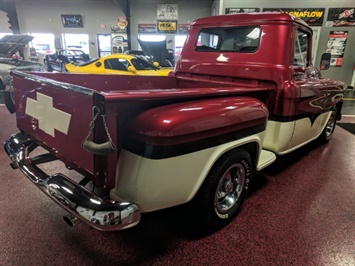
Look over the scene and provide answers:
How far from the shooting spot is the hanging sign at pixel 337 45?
10.1 metres

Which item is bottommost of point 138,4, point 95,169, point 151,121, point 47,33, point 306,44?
point 95,169

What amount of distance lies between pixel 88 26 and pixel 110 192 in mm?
15267

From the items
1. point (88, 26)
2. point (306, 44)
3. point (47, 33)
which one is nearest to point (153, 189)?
point (306, 44)

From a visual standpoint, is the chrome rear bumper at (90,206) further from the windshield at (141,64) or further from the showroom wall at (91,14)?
the showroom wall at (91,14)

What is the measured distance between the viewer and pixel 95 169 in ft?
4.30

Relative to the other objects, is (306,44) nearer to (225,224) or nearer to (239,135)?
(239,135)

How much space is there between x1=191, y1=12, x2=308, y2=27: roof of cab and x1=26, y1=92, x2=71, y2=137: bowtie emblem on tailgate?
2.20 metres

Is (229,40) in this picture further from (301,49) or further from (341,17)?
(341,17)

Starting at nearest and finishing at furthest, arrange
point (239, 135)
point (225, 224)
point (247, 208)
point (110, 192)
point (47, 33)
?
1. point (110, 192)
2. point (239, 135)
3. point (225, 224)
4. point (247, 208)
5. point (47, 33)

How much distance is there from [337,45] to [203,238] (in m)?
11.5

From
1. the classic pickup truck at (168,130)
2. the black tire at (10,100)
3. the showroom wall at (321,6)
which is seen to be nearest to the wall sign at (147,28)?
the showroom wall at (321,6)

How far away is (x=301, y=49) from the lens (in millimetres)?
2938

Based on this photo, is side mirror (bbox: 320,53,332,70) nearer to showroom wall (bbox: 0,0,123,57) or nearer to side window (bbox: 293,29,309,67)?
side window (bbox: 293,29,309,67)

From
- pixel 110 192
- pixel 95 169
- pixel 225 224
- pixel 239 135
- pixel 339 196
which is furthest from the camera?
pixel 339 196
